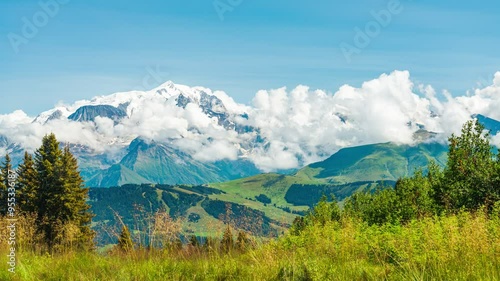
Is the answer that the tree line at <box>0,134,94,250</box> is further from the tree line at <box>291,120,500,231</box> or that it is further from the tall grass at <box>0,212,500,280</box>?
the tall grass at <box>0,212,500,280</box>

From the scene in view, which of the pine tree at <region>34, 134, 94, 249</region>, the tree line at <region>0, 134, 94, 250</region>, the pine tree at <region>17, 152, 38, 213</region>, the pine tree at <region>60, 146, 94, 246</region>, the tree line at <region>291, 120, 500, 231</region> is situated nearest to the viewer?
the tree line at <region>291, 120, 500, 231</region>

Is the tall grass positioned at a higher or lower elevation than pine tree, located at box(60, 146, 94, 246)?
lower

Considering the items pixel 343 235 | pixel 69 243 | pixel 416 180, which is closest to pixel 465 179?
pixel 416 180

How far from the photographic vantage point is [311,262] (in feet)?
29.5

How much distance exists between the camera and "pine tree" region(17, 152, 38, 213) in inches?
2315

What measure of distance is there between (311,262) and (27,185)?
61.0m

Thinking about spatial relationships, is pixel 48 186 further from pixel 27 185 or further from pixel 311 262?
pixel 311 262

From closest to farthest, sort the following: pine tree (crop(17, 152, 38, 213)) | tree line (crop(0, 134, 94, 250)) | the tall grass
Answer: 1. the tall grass
2. pine tree (crop(17, 152, 38, 213))
3. tree line (crop(0, 134, 94, 250))

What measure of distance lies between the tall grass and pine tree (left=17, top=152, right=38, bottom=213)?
51260 millimetres

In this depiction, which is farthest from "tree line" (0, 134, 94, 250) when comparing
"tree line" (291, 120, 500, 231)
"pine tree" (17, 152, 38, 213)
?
"tree line" (291, 120, 500, 231)

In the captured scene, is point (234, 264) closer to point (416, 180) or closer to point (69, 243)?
point (69, 243)

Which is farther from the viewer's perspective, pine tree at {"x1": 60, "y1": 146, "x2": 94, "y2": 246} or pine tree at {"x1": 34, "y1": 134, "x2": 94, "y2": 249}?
pine tree at {"x1": 60, "y1": 146, "x2": 94, "y2": 246}

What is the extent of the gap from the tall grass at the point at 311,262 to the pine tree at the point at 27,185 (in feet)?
168

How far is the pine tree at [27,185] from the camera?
58812 mm
